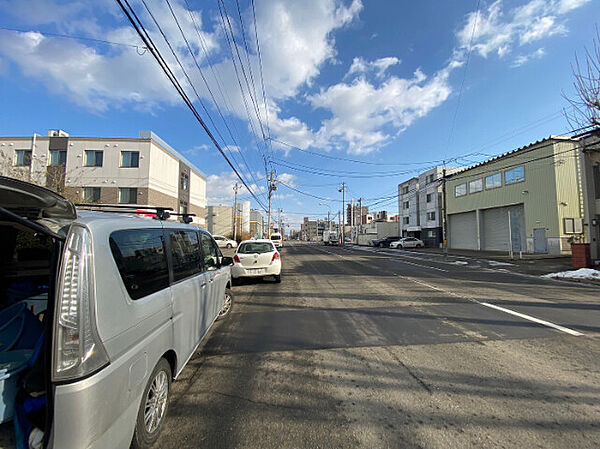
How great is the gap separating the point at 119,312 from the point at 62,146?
33977 millimetres

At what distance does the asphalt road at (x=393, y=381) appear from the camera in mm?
2354

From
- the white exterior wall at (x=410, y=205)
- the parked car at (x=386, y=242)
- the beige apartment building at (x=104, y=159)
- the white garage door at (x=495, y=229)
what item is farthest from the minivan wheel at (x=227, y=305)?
the white exterior wall at (x=410, y=205)

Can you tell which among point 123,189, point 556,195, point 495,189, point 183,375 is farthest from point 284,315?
point 495,189

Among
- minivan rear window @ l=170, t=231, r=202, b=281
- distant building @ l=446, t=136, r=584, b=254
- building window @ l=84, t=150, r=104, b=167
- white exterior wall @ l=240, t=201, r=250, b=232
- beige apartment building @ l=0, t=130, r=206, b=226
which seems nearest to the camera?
minivan rear window @ l=170, t=231, r=202, b=281

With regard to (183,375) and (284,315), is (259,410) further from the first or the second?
(284,315)

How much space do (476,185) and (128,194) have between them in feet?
115

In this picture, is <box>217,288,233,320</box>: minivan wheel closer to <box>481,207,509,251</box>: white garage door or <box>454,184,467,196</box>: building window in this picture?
<box>481,207,509,251</box>: white garage door

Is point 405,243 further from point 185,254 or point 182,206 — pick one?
point 185,254

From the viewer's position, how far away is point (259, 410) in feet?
8.81

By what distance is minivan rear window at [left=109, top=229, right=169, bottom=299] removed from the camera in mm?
2035

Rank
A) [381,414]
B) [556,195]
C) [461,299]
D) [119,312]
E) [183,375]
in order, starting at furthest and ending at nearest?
[556,195], [461,299], [183,375], [381,414], [119,312]

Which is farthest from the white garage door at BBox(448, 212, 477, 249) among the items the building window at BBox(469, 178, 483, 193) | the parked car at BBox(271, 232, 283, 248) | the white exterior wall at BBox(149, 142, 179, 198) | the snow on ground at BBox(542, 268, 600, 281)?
the white exterior wall at BBox(149, 142, 179, 198)

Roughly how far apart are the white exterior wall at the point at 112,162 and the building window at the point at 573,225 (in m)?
33.8

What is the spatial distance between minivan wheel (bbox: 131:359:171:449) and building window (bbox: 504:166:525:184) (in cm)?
3000
